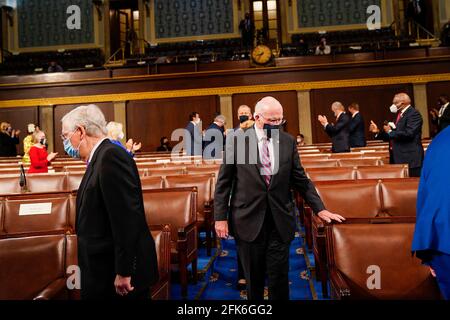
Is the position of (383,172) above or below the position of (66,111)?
below

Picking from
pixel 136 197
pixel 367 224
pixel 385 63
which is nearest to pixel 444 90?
pixel 385 63

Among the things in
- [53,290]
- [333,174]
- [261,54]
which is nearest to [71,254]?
[53,290]

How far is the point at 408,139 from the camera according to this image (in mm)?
4305

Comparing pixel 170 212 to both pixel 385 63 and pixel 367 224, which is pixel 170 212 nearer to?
pixel 367 224

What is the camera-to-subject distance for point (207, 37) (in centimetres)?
1464

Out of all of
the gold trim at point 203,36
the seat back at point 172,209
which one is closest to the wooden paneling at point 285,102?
the gold trim at point 203,36

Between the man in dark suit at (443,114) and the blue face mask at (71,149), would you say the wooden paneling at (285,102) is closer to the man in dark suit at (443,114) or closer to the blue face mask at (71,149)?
the man in dark suit at (443,114)

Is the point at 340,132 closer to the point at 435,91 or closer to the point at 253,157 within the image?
the point at 253,157

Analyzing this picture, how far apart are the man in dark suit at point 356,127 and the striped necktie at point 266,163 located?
13.9 ft

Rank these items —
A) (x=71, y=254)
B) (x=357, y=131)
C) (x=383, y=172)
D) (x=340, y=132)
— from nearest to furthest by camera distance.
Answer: (x=71, y=254) → (x=383, y=172) → (x=340, y=132) → (x=357, y=131)

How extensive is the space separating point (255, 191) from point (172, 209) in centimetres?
130

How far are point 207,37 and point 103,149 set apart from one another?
44.9 ft

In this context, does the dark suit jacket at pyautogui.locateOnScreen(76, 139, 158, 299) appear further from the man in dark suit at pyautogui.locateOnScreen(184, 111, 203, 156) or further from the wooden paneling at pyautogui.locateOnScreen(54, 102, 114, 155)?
the wooden paneling at pyautogui.locateOnScreen(54, 102, 114, 155)

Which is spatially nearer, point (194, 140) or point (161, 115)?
point (194, 140)
